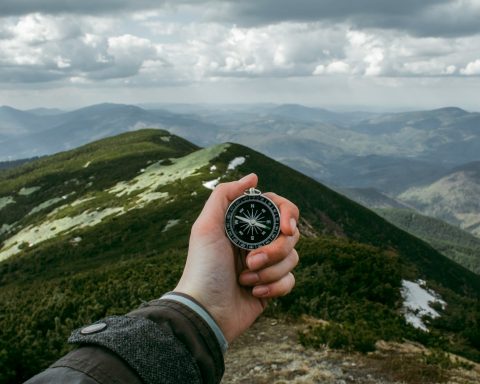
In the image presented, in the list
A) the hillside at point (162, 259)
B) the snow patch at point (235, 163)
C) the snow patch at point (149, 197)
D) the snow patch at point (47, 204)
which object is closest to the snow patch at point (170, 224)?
the hillside at point (162, 259)

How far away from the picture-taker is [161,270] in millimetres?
23281

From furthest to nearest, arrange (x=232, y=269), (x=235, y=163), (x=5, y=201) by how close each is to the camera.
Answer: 1. (x=5, y=201)
2. (x=235, y=163)
3. (x=232, y=269)

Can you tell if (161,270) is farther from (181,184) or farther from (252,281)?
(181,184)

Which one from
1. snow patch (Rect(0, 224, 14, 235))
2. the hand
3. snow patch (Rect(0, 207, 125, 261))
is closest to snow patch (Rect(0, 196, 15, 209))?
snow patch (Rect(0, 224, 14, 235))

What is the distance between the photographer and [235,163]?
291 ft

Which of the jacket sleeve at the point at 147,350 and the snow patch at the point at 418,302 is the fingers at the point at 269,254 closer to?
the jacket sleeve at the point at 147,350

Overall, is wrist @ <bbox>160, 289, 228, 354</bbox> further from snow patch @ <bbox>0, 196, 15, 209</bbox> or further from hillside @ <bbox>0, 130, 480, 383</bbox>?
snow patch @ <bbox>0, 196, 15, 209</bbox>

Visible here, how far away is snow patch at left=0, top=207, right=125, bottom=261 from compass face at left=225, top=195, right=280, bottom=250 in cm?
6289

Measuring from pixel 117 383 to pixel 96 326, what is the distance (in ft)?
2.27

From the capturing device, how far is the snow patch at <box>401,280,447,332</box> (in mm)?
20109

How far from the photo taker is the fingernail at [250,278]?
579cm

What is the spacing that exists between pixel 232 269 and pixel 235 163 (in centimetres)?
8280

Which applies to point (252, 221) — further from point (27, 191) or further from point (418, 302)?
point (27, 191)

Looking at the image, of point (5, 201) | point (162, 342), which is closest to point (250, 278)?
point (162, 342)
